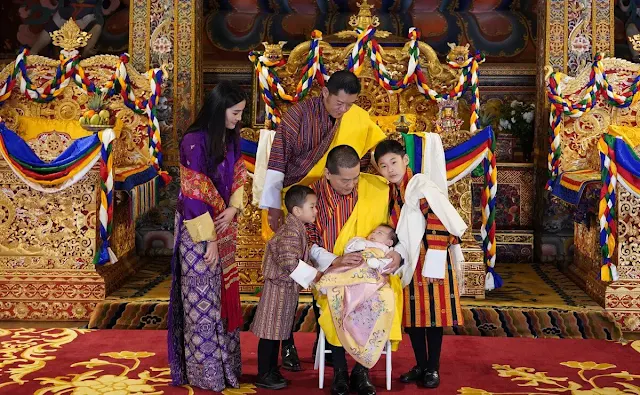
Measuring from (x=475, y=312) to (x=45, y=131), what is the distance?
12.9ft

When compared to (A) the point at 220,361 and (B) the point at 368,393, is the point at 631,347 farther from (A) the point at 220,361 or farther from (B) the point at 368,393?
(A) the point at 220,361

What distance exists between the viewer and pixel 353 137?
4.27m

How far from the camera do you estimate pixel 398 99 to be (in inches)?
287

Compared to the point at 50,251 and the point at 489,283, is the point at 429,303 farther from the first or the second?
the point at 50,251

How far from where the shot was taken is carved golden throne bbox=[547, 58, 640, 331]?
557cm

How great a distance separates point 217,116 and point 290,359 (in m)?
1.29

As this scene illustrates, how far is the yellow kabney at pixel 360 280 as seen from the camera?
149 inches

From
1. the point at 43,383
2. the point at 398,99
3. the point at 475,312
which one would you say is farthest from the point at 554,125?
the point at 43,383

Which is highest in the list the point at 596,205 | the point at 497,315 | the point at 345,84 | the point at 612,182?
the point at 345,84

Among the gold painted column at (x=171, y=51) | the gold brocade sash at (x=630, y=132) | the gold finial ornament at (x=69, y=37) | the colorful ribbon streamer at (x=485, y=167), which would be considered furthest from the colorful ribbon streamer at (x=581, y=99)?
the gold finial ornament at (x=69, y=37)

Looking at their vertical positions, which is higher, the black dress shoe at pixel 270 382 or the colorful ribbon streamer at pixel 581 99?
the colorful ribbon streamer at pixel 581 99

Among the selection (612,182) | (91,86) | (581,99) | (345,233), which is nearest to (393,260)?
(345,233)

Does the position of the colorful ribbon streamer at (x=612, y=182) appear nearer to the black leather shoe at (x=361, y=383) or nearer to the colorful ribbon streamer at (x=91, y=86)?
the black leather shoe at (x=361, y=383)

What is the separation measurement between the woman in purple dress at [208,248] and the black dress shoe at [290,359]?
1.33ft
